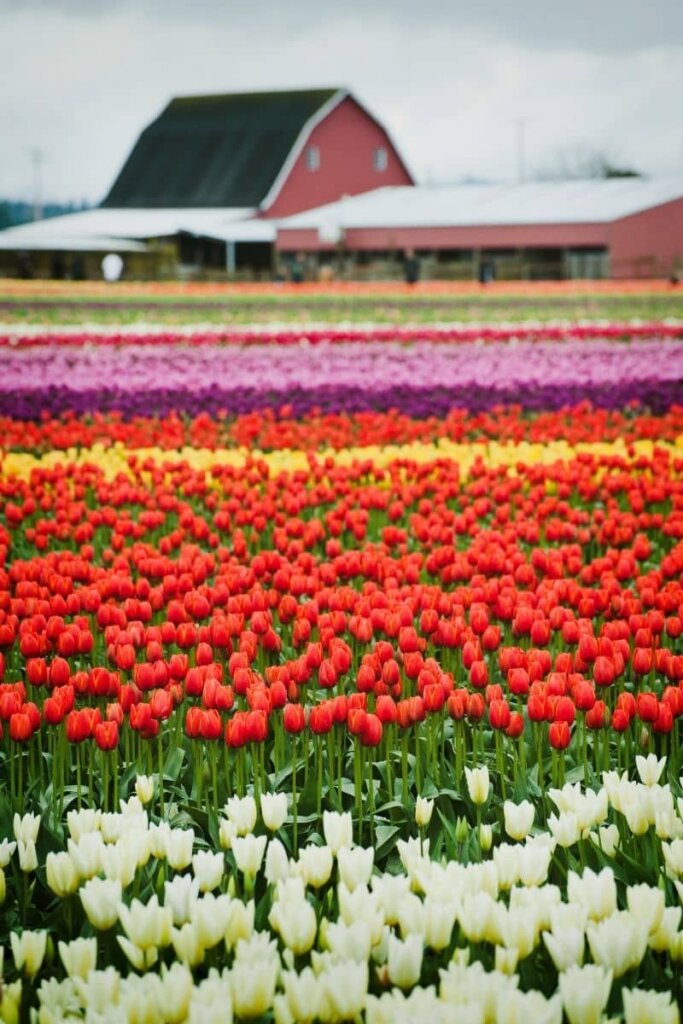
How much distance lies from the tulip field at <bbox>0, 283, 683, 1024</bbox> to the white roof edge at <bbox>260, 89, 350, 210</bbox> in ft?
160

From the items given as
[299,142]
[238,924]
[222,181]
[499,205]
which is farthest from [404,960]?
[222,181]

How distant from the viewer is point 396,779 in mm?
3621

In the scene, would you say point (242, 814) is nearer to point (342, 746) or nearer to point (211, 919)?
point (211, 919)

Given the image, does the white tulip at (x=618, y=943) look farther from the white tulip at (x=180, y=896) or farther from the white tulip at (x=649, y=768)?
the white tulip at (x=649, y=768)

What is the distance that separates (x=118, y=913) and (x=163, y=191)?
201ft

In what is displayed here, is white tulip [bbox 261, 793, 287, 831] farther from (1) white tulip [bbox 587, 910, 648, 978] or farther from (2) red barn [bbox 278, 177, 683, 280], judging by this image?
(2) red barn [bbox 278, 177, 683, 280]

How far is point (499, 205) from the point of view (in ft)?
165

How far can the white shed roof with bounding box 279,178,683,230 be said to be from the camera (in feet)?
153

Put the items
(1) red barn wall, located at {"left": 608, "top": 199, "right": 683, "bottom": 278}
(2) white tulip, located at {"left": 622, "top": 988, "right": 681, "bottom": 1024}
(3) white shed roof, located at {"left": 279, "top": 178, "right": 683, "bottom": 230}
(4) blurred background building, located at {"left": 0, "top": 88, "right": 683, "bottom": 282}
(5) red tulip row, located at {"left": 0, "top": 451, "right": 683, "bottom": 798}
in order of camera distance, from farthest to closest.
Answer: (3) white shed roof, located at {"left": 279, "top": 178, "right": 683, "bottom": 230} < (4) blurred background building, located at {"left": 0, "top": 88, "right": 683, "bottom": 282} < (1) red barn wall, located at {"left": 608, "top": 199, "right": 683, "bottom": 278} < (5) red tulip row, located at {"left": 0, "top": 451, "right": 683, "bottom": 798} < (2) white tulip, located at {"left": 622, "top": 988, "right": 681, "bottom": 1024}

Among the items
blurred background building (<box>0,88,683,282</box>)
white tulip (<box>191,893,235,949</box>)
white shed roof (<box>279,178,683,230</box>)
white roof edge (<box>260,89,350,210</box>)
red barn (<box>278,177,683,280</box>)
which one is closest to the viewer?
white tulip (<box>191,893,235,949</box>)

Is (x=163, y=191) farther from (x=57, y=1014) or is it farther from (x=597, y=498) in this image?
(x=57, y=1014)

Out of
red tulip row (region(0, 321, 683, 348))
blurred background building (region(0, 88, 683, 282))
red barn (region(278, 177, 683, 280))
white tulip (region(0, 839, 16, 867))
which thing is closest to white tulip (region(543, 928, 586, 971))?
white tulip (region(0, 839, 16, 867))

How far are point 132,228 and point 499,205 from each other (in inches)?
614

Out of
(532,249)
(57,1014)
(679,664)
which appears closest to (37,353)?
(679,664)
